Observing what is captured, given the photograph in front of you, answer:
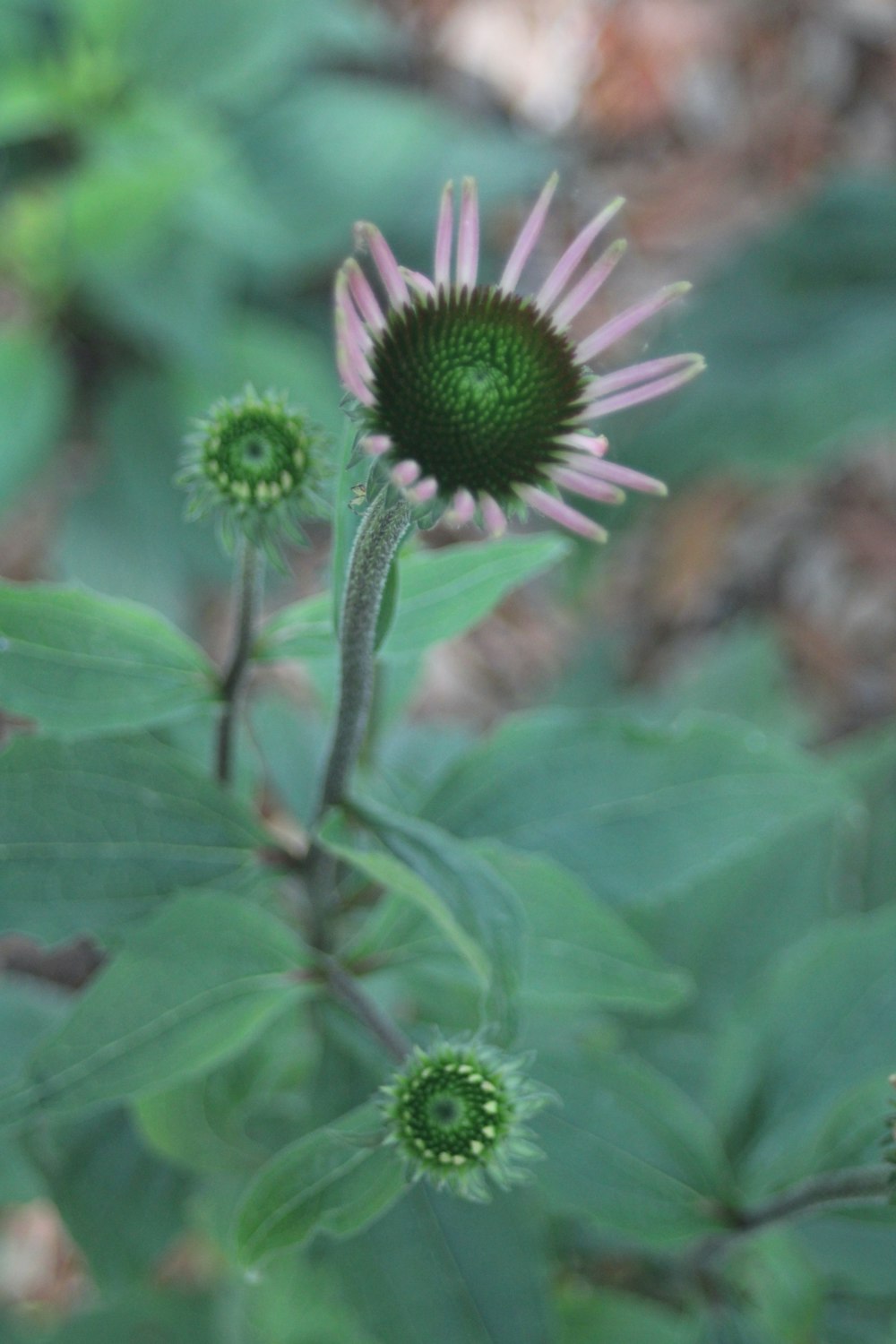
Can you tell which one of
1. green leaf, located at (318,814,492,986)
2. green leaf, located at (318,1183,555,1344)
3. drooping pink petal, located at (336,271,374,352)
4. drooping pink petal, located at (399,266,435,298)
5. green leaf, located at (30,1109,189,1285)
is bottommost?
green leaf, located at (30,1109,189,1285)

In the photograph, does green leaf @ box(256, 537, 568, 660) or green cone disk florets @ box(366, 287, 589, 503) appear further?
green leaf @ box(256, 537, 568, 660)

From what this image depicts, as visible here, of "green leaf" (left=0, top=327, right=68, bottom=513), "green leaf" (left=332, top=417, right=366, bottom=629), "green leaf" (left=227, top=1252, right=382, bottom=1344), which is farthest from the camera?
"green leaf" (left=0, top=327, right=68, bottom=513)

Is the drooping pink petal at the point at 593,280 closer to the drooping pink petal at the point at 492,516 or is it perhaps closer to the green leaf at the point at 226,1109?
the drooping pink petal at the point at 492,516

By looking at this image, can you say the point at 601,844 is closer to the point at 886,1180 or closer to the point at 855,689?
the point at 886,1180

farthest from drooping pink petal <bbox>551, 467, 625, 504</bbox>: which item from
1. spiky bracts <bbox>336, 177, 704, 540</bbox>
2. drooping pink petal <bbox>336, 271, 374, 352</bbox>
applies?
drooping pink petal <bbox>336, 271, 374, 352</bbox>

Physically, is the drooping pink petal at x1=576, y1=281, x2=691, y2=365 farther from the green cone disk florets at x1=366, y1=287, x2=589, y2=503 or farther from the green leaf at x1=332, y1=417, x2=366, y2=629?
the green leaf at x1=332, y1=417, x2=366, y2=629

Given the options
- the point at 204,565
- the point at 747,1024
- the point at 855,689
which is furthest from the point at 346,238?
the point at 747,1024
